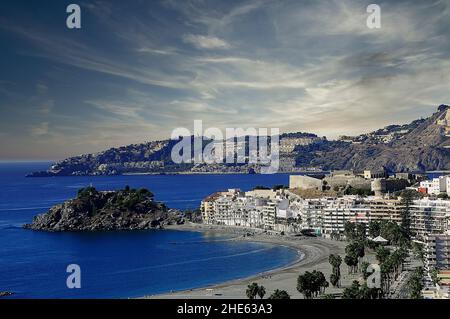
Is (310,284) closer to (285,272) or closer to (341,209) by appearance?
(285,272)

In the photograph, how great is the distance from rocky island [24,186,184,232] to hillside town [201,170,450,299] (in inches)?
107

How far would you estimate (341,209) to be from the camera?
22266 mm

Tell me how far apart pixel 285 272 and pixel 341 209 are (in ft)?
26.6

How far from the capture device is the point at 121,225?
27.6 metres

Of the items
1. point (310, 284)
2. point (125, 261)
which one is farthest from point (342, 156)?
point (310, 284)

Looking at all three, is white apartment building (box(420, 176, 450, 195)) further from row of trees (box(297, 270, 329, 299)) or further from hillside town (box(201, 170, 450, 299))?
row of trees (box(297, 270, 329, 299))

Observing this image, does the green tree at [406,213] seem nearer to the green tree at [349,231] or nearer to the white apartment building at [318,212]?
the white apartment building at [318,212]

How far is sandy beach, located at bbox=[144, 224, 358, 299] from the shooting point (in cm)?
1231

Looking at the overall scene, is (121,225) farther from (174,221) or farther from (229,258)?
(229,258)

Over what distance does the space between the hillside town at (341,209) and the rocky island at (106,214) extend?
8.88 ft

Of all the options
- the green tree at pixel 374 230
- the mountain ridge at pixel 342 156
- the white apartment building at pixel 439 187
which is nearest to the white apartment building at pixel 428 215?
the green tree at pixel 374 230

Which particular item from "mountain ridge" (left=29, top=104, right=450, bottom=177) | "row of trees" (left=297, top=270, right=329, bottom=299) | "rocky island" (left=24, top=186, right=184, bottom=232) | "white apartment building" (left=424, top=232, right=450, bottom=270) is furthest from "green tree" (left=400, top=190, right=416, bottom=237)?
"mountain ridge" (left=29, top=104, right=450, bottom=177)

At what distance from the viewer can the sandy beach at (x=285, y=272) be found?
40.4ft

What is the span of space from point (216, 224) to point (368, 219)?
28.0 feet
